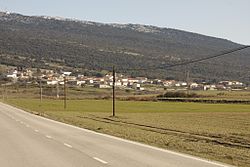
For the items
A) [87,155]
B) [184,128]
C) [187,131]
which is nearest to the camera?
[87,155]

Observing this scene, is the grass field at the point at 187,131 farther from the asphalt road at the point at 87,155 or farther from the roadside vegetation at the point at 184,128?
the asphalt road at the point at 87,155

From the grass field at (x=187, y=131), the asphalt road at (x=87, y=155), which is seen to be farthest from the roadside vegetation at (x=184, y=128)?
the asphalt road at (x=87, y=155)

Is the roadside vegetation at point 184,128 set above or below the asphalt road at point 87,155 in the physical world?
below

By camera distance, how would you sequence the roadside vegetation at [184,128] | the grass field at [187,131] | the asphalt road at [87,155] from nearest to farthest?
the asphalt road at [87,155], the grass field at [187,131], the roadside vegetation at [184,128]

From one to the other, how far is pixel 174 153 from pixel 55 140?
7143mm

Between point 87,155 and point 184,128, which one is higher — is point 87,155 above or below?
above

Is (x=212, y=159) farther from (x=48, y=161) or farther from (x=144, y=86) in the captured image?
(x=144, y=86)

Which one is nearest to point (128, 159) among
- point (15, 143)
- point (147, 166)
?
point (147, 166)

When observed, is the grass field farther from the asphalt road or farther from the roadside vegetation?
the asphalt road

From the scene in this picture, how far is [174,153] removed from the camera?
17.9 meters

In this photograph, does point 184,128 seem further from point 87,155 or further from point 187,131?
point 87,155

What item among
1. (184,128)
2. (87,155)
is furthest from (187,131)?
(87,155)

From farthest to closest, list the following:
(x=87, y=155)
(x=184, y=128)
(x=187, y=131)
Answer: (x=184, y=128) → (x=187, y=131) → (x=87, y=155)

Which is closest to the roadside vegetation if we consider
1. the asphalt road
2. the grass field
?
the grass field
